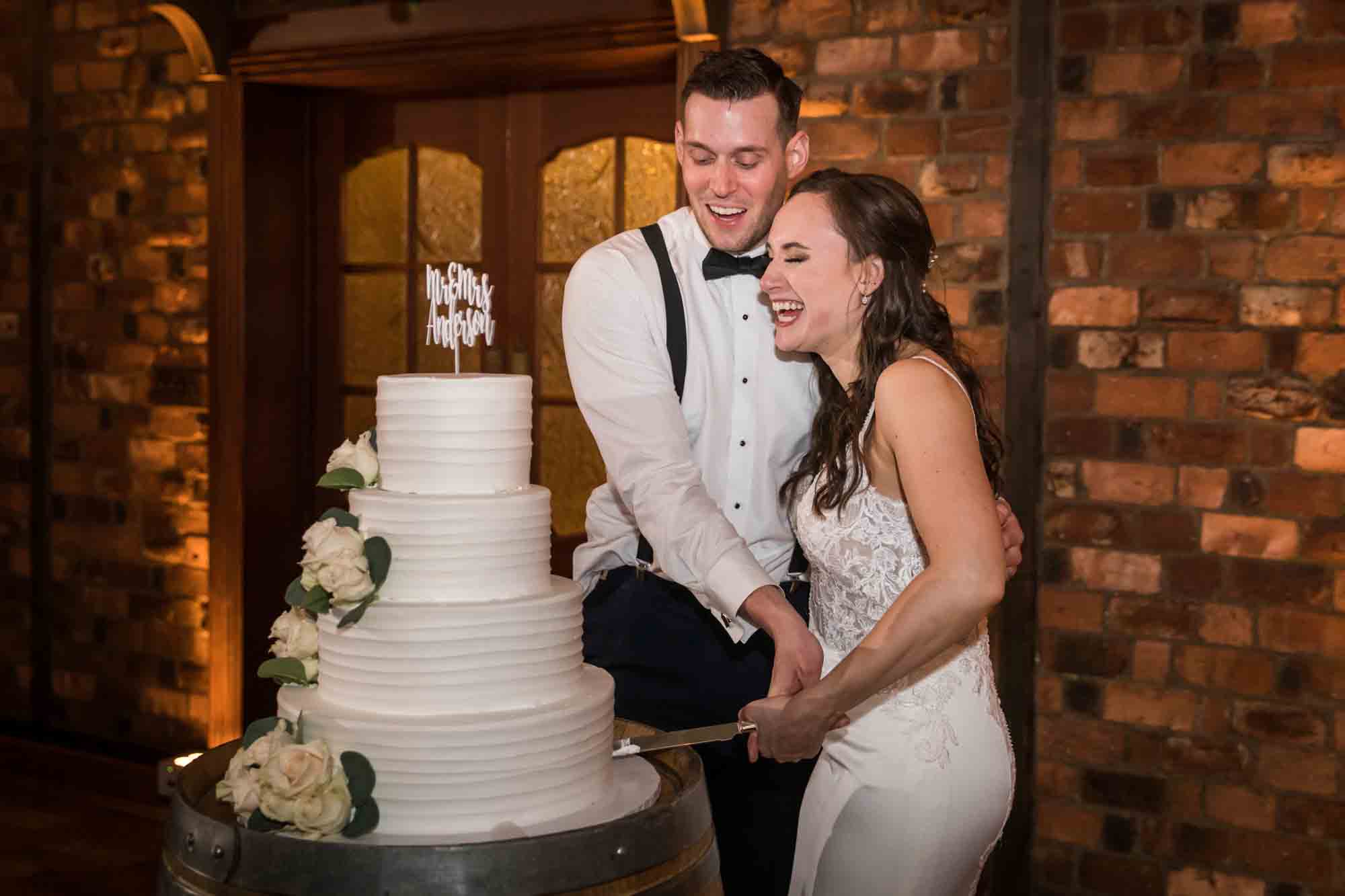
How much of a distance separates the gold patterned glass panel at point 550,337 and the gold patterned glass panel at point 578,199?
0.09m

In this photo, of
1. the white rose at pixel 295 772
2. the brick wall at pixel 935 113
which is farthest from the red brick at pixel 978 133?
the white rose at pixel 295 772

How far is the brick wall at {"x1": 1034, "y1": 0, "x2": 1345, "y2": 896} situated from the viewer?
3303 mm

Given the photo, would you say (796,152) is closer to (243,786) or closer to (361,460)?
(361,460)

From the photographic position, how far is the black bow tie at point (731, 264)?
265 cm

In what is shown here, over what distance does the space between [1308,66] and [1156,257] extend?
1.72ft

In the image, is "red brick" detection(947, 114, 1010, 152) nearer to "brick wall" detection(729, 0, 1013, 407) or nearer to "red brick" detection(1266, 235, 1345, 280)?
"brick wall" detection(729, 0, 1013, 407)

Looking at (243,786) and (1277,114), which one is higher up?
(1277,114)

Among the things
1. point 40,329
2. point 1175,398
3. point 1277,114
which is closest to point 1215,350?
point 1175,398

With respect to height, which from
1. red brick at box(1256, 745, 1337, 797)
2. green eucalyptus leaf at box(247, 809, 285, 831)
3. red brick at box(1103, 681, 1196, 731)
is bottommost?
red brick at box(1256, 745, 1337, 797)

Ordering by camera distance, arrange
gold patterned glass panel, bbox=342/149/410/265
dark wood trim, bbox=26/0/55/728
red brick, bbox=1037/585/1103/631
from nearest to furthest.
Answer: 1. red brick, bbox=1037/585/1103/631
2. gold patterned glass panel, bbox=342/149/410/265
3. dark wood trim, bbox=26/0/55/728

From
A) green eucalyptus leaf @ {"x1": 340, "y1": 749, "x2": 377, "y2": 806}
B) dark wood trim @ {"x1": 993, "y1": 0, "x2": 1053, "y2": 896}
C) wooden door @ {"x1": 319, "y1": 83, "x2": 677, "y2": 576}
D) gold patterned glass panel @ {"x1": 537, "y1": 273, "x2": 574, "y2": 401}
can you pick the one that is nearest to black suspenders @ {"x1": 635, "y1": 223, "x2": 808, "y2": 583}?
green eucalyptus leaf @ {"x1": 340, "y1": 749, "x2": 377, "y2": 806}

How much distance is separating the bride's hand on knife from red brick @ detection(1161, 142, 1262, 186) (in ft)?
6.19

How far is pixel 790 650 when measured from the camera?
2.19 m

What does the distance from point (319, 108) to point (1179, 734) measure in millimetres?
3440
